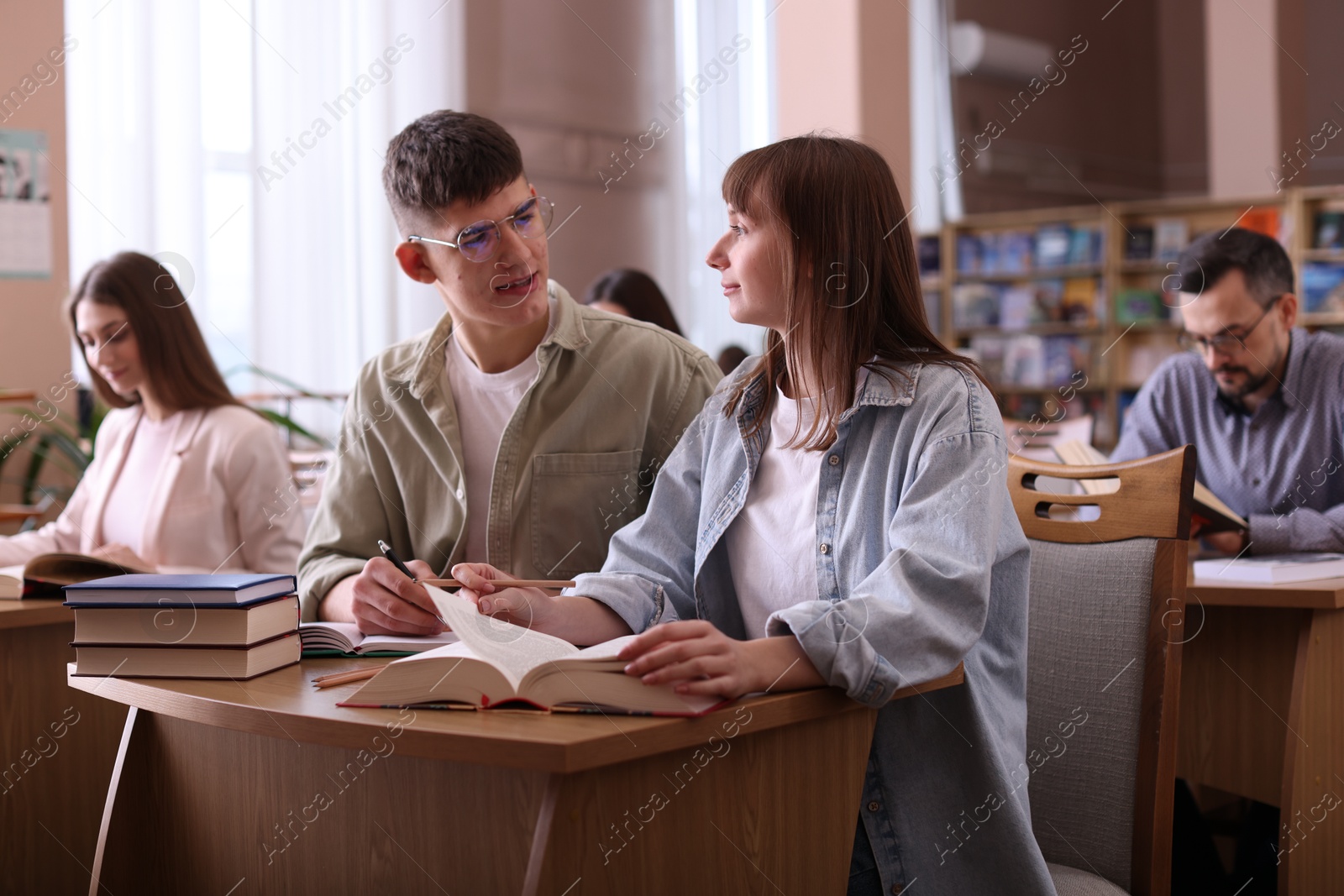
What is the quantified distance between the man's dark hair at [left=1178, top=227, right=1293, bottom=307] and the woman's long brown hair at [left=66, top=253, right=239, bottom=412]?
2.29 meters

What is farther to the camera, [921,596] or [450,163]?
[450,163]

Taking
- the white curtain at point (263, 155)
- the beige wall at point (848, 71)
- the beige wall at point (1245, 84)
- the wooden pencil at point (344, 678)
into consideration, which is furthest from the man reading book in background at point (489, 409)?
the beige wall at point (1245, 84)

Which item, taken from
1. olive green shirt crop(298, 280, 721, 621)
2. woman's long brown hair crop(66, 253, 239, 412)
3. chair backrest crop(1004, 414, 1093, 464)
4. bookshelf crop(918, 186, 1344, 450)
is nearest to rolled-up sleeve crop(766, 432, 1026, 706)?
olive green shirt crop(298, 280, 721, 621)

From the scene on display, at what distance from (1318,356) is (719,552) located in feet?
6.33

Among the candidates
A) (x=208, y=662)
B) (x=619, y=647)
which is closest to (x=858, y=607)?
(x=619, y=647)

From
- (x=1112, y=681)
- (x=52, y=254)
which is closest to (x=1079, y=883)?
(x=1112, y=681)

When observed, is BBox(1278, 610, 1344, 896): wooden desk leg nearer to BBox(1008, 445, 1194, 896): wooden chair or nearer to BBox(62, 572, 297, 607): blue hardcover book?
BBox(1008, 445, 1194, 896): wooden chair

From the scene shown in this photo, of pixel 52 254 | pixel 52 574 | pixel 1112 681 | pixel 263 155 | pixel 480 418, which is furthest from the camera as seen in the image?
pixel 263 155

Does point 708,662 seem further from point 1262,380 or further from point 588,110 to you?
point 588,110

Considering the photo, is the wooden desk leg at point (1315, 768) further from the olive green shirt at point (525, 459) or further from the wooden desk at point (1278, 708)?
the olive green shirt at point (525, 459)

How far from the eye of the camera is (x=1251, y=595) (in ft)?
6.68

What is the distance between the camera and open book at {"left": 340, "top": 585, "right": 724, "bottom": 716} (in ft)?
3.53

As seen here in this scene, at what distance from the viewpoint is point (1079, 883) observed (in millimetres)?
1442

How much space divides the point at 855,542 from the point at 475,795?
20.0 inches
